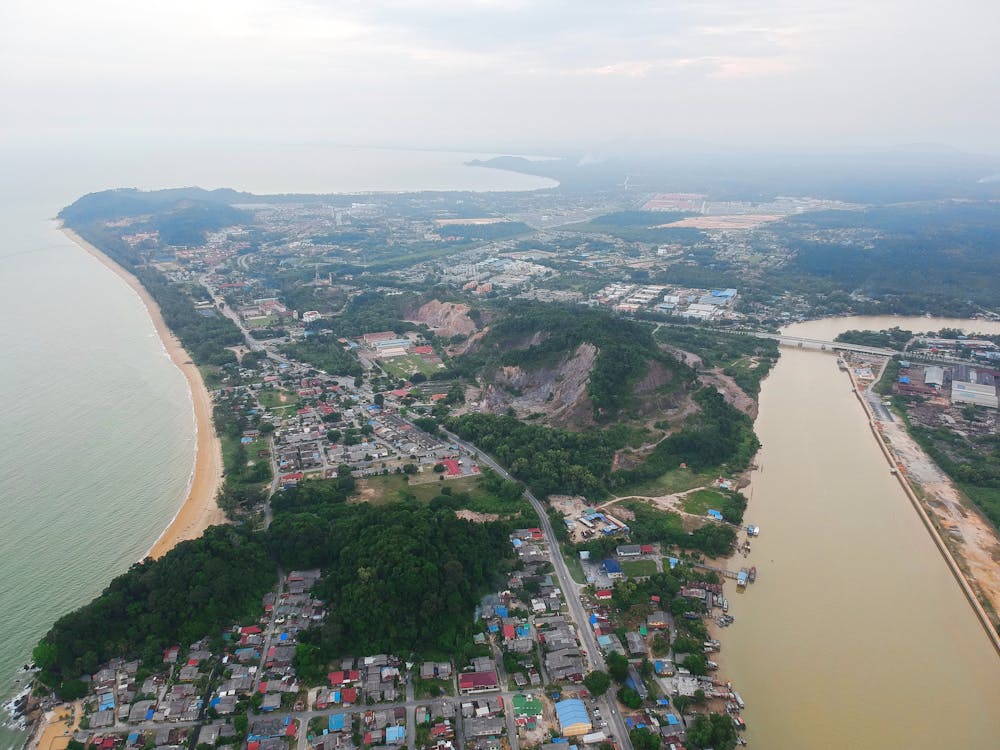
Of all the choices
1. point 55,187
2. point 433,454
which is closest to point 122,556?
point 433,454

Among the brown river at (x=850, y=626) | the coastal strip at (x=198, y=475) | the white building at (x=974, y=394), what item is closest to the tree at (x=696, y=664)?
the brown river at (x=850, y=626)

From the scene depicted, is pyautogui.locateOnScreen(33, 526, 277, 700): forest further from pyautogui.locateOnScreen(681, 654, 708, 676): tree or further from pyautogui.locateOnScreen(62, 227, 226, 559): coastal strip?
pyautogui.locateOnScreen(681, 654, 708, 676): tree

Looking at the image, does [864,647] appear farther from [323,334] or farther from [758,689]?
[323,334]

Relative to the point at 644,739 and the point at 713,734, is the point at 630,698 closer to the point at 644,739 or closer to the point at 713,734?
the point at 644,739

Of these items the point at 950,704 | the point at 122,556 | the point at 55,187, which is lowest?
the point at 950,704

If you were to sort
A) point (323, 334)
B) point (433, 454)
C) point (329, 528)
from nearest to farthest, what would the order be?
point (329, 528) < point (433, 454) < point (323, 334)

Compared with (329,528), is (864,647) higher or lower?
lower

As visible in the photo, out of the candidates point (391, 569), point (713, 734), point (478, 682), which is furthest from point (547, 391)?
point (713, 734)
